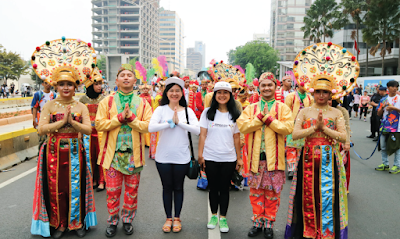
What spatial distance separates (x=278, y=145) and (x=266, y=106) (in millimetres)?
504

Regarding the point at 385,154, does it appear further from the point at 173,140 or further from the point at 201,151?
the point at 173,140

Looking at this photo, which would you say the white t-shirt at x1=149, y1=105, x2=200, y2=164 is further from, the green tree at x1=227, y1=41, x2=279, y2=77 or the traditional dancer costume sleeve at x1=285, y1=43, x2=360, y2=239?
the green tree at x1=227, y1=41, x2=279, y2=77

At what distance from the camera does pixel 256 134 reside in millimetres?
3639

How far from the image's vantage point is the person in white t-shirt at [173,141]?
11.9 feet

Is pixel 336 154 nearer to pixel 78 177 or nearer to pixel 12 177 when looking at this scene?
pixel 78 177

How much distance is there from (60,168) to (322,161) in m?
3.11

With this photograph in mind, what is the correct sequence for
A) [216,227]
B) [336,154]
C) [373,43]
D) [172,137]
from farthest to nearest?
→ [373,43]
[216,227]
[172,137]
[336,154]

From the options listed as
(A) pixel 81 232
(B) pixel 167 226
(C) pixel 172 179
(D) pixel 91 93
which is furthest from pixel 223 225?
(D) pixel 91 93

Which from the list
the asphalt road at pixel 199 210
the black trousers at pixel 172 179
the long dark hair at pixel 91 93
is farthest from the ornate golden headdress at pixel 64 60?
the asphalt road at pixel 199 210

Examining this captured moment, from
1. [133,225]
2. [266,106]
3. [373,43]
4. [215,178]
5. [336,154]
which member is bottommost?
[133,225]

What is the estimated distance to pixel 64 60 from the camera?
3787mm

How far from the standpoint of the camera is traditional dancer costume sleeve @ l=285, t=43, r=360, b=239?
10.8 feet

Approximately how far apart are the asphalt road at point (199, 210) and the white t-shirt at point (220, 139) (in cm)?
99

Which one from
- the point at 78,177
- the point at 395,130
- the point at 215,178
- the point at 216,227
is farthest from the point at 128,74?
the point at 395,130
